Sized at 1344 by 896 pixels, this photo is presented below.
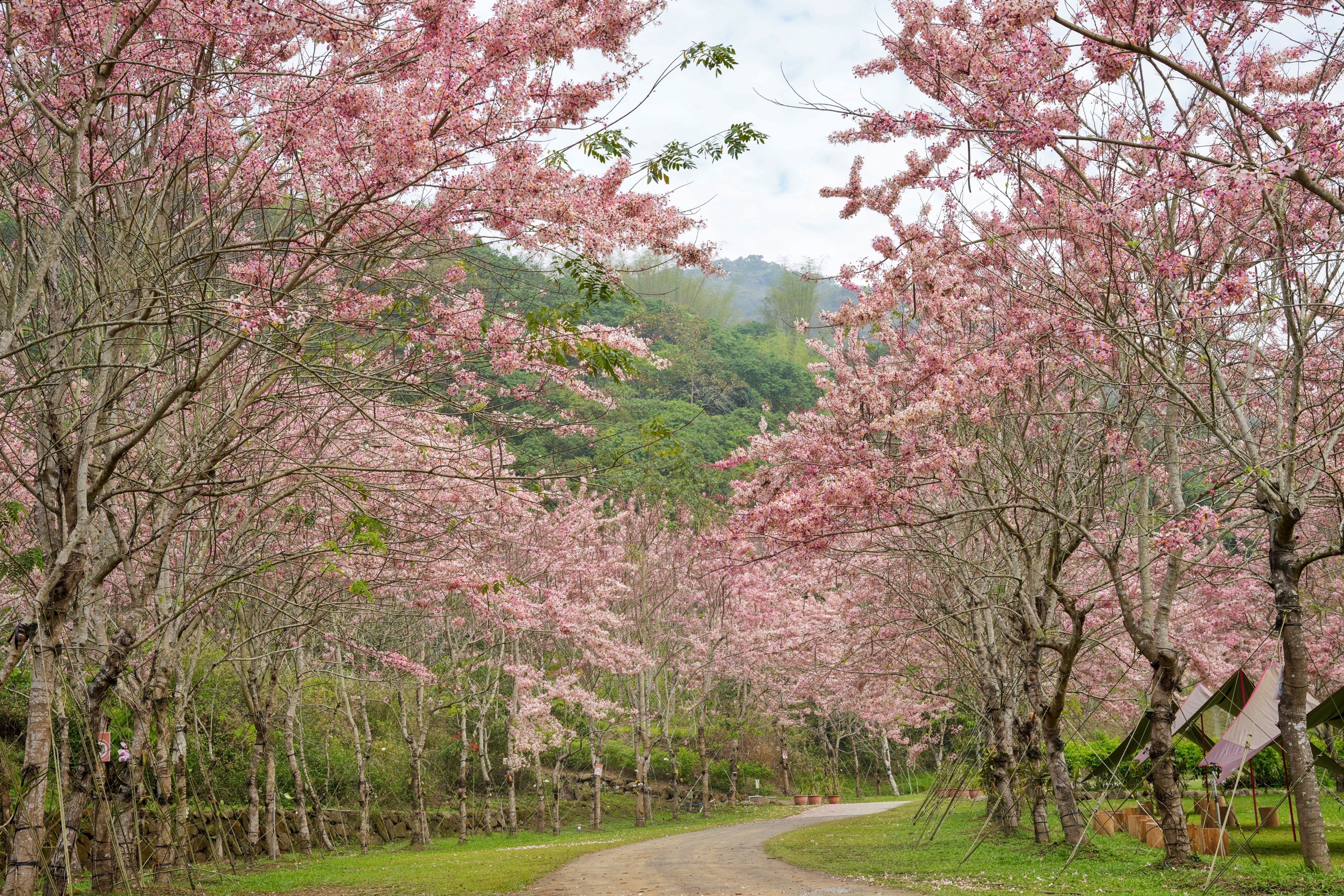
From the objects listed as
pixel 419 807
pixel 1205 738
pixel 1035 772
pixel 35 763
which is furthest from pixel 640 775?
pixel 35 763

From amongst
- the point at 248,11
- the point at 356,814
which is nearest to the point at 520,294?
the point at 248,11

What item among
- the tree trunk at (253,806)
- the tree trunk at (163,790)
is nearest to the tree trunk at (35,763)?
the tree trunk at (163,790)

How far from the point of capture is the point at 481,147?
5562 millimetres

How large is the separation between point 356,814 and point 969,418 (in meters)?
18.5

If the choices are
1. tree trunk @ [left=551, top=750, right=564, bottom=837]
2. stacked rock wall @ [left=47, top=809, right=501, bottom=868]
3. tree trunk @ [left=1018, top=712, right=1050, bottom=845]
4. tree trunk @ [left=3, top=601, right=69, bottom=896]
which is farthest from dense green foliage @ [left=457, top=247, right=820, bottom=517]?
tree trunk @ [left=551, top=750, right=564, bottom=837]

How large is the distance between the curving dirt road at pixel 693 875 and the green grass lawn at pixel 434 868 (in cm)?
57

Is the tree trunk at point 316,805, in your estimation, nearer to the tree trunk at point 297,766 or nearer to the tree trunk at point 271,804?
the tree trunk at point 297,766

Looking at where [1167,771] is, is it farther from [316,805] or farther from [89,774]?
[316,805]

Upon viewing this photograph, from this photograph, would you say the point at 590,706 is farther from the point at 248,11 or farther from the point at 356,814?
the point at 248,11

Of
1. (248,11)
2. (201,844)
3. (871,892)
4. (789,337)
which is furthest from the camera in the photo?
(789,337)

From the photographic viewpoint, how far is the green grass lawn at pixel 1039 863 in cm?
813

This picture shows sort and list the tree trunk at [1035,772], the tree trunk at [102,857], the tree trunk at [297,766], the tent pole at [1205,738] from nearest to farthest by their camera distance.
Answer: the tree trunk at [102,857], the tree trunk at [1035,772], the tent pole at [1205,738], the tree trunk at [297,766]

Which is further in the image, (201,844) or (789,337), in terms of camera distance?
(789,337)

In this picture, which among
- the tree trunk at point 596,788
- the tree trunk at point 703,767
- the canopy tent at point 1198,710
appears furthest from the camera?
the tree trunk at point 703,767
